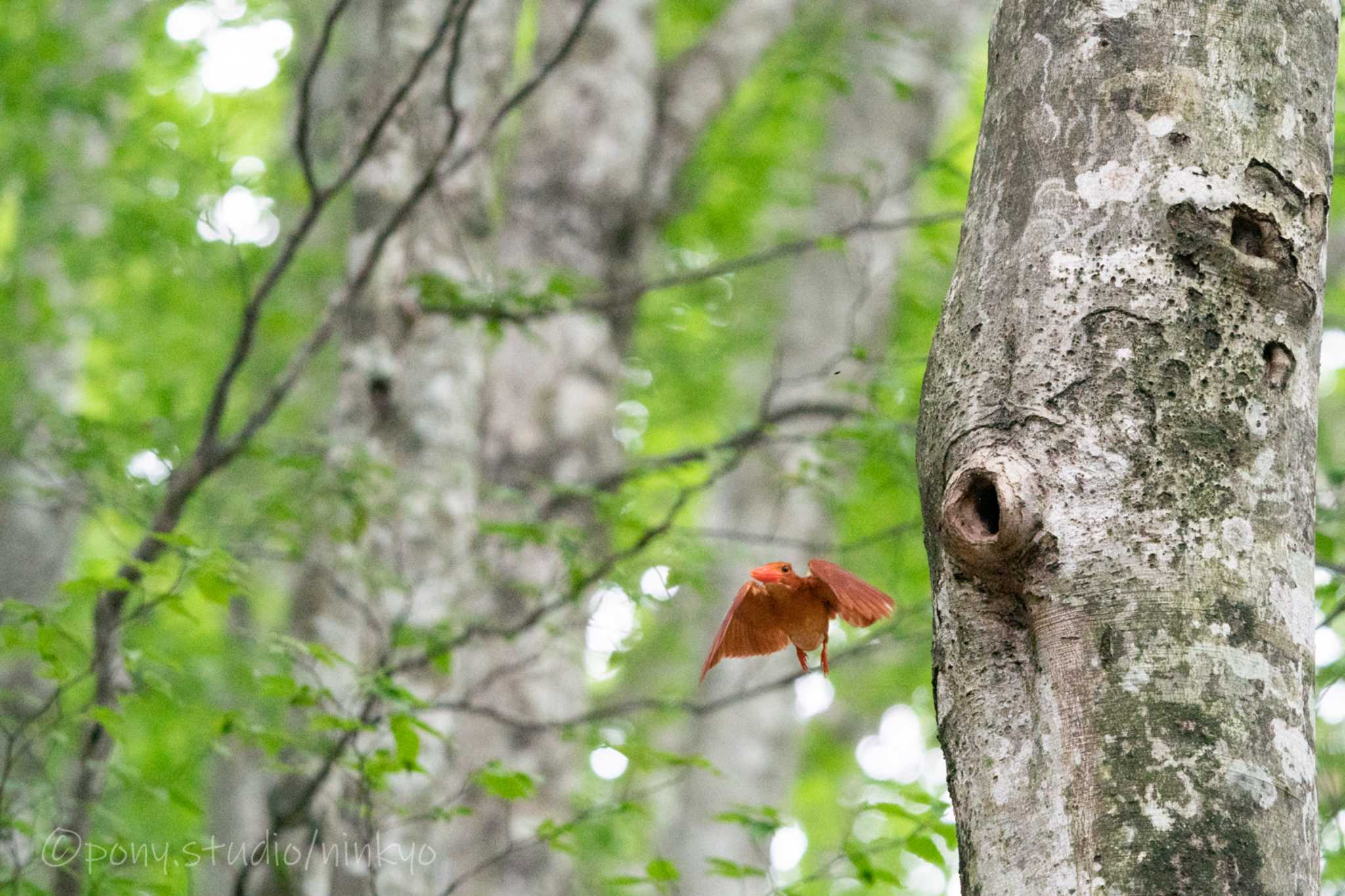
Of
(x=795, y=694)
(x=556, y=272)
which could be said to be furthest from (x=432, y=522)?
(x=795, y=694)

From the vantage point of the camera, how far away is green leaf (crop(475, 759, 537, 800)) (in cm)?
254

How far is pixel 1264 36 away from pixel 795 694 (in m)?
6.10

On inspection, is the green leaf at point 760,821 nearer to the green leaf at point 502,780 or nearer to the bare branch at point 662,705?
the bare branch at point 662,705

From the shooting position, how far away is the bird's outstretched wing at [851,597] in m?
1.52

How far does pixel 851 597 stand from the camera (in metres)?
1.54

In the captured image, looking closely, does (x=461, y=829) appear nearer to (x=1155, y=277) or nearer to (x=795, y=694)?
(x=795, y=694)

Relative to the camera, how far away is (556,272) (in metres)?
4.23

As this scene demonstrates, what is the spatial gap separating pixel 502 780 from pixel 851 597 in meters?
1.26

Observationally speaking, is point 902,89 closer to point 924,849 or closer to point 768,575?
point 924,849

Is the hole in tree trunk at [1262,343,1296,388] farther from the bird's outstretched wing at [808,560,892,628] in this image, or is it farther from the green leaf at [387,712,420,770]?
the green leaf at [387,712,420,770]

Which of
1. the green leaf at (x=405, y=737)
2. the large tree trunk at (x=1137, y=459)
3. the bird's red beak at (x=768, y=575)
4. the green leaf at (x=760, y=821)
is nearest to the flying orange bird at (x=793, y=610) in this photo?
the bird's red beak at (x=768, y=575)

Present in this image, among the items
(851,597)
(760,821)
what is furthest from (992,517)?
(760,821)

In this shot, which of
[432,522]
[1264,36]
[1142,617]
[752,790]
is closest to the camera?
[1142,617]

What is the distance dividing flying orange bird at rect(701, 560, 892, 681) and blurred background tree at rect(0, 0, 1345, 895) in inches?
42.1
